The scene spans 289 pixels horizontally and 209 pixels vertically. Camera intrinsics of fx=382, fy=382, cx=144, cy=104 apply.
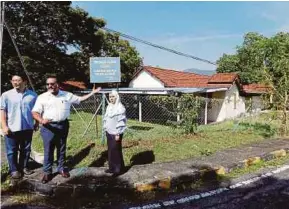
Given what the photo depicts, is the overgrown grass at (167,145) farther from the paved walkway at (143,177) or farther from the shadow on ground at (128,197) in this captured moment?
the shadow on ground at (128,197)

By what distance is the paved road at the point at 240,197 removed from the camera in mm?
5531

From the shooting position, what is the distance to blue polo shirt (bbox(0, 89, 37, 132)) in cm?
613

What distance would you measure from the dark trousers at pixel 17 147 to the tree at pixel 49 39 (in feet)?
58.4

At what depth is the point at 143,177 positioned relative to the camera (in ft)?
21.2

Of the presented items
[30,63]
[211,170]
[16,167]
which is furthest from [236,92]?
[16,167]

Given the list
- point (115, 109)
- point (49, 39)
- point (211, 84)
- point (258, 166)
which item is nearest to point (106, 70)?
point (115, 109)

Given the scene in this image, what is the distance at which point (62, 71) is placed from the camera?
2881 cm

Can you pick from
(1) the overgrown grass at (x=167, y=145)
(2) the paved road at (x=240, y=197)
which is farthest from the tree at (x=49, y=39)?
(2) the paved road at (x=240, y=197)

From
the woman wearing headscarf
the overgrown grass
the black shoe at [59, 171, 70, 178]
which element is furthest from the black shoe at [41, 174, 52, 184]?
the overgrown grass

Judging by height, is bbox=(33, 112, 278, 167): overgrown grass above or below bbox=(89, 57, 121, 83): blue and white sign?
below

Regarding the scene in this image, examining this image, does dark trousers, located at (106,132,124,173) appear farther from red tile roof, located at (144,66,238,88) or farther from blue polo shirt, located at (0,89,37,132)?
red tile roof, located at (144,66,238,88)

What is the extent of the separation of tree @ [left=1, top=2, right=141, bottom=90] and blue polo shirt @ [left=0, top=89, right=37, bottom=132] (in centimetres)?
1781

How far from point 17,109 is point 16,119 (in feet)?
0.53

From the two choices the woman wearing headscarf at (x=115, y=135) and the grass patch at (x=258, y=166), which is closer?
the woman wearing headscarf at (x=115, y=135)
